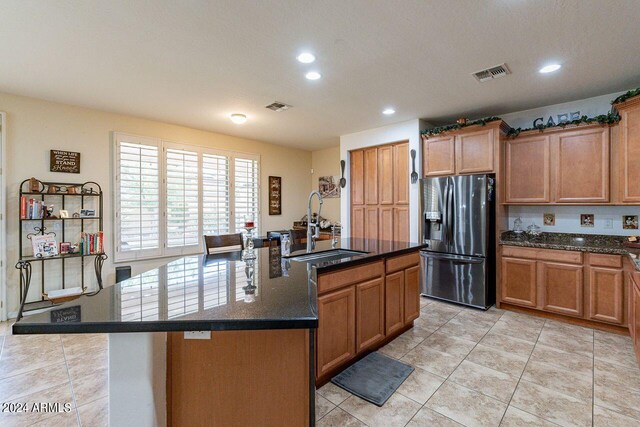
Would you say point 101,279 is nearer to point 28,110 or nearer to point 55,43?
point 28,110

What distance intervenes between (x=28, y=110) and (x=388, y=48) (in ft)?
13.3

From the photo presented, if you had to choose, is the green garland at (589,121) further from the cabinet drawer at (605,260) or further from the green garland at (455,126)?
the cabinet drawer at (605,260)

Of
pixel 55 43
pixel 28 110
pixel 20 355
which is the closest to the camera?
pixel 55 43

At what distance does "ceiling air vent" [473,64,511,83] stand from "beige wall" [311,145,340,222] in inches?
134

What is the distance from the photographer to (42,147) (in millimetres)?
3520

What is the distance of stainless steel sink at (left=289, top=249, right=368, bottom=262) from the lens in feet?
8.05

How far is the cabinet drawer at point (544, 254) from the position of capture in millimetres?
3164

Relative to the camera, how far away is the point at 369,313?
2506mm

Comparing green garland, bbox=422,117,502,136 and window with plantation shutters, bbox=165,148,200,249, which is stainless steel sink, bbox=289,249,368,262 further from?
window with plantation shutters, bbox=165,148,200,249

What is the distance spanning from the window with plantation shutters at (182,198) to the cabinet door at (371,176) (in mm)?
2761

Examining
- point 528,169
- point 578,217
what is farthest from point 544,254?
point 528,169

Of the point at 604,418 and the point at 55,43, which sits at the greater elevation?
the point at 55,43

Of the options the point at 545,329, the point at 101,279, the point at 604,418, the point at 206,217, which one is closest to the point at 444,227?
the point at 545,329

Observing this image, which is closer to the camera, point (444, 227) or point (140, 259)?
point (444, 227)
